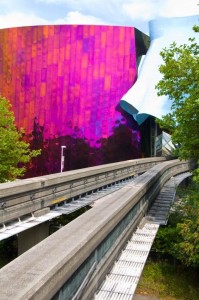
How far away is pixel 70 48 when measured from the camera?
141 ft

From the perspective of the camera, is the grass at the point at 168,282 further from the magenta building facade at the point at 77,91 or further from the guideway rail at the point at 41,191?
the magenta building facade at the point at 77,91

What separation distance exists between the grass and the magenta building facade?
30.1 metres

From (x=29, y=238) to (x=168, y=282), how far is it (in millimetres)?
5002

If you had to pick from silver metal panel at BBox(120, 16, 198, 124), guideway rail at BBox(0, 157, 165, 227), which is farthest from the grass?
silver metal panel at BBox(120, 16, 198, 124)

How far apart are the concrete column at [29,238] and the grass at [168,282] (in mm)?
3622

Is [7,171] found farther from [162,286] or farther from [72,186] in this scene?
[162,286]

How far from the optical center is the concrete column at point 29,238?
8.68 m

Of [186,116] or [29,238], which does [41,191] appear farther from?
[186,116]

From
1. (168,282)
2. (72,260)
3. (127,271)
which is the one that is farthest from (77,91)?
(72,260)

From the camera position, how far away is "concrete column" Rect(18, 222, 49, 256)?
8.68m

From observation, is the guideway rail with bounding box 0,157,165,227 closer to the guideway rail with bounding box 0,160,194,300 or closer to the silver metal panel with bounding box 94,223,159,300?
the guideway rail with bounding box 0,160,194,300

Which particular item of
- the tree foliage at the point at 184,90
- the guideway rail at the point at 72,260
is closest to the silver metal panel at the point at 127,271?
the guideway rail at the point at 72,260

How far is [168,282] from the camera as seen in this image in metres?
11.4

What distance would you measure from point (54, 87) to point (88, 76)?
418cm
